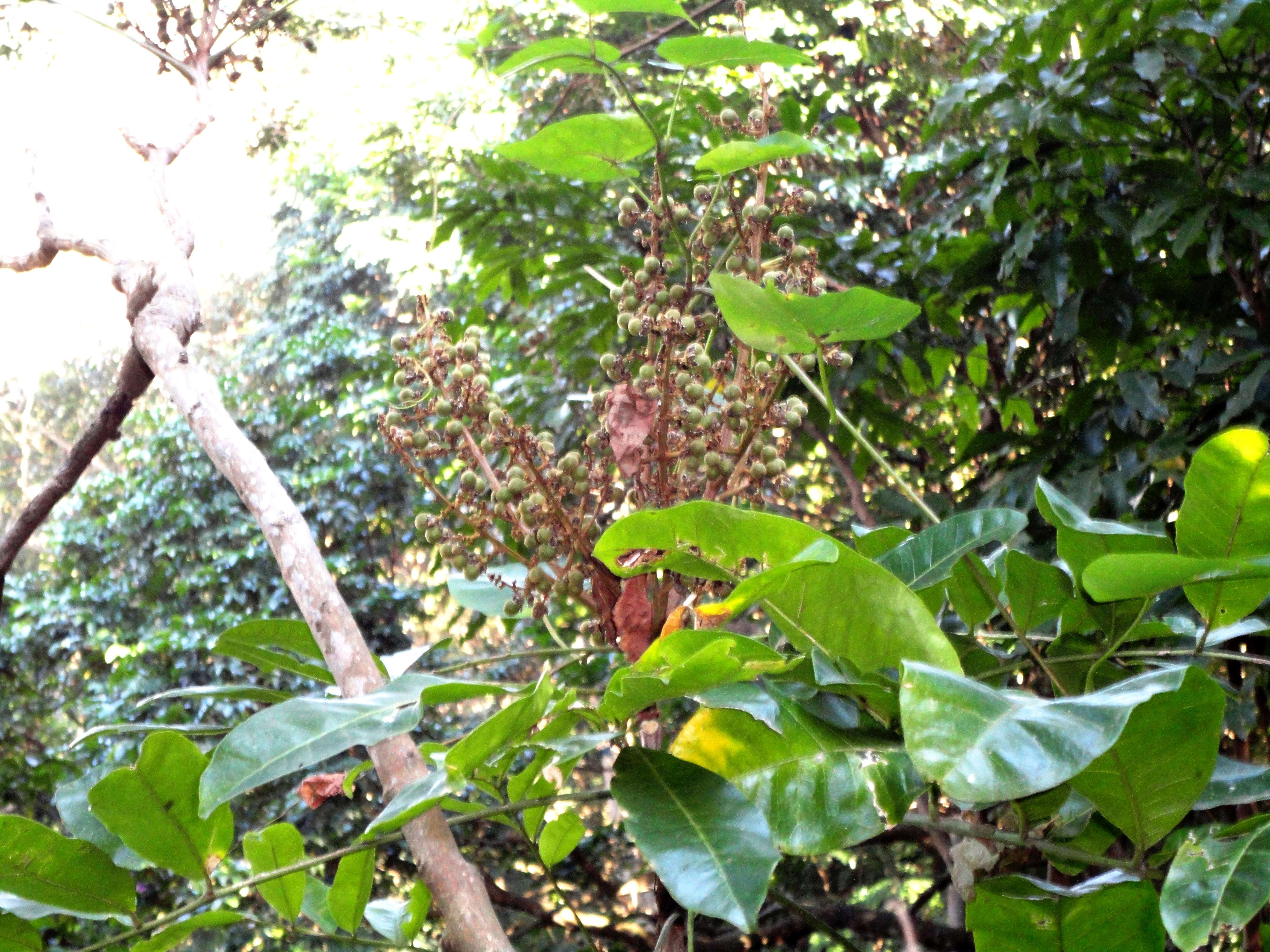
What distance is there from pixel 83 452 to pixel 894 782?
0.75 meters

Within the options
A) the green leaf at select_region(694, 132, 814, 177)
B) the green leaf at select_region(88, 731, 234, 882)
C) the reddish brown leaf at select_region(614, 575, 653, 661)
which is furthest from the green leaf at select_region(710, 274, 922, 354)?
the green leaf at select_region(88, 731, 234, 882)

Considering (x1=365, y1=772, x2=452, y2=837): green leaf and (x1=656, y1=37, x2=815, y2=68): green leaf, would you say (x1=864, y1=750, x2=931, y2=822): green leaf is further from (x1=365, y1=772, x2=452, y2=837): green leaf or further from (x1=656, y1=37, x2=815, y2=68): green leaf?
(x1=656, y1=37, x2=815, y2=68): green leaf

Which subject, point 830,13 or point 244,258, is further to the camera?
point 244,258

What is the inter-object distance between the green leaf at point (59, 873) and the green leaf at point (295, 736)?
0.10m

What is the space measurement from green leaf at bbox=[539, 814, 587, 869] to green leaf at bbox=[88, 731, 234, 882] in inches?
7.0

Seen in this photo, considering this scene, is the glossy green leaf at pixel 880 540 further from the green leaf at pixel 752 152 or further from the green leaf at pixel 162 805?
the green leaf at pixel 162 805

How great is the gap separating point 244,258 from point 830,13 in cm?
609

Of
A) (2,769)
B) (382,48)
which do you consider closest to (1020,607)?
(2,769)

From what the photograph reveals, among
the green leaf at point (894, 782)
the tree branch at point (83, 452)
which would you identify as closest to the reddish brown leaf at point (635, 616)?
the green leaf at point (894, 782)

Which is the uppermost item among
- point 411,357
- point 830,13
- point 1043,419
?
point 830,13

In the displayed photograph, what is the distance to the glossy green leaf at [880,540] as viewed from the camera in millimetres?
370

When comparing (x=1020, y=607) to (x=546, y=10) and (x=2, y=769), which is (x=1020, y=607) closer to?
(x=2, y=769)

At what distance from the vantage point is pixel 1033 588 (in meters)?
0.34

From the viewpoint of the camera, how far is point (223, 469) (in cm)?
56
